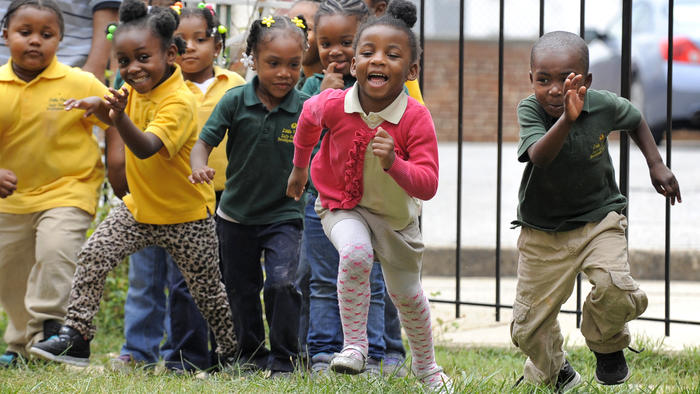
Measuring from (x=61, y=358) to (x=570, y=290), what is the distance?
88.4 inches

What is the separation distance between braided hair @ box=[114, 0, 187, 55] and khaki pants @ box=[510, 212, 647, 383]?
1921 millimetres

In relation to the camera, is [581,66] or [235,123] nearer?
[581,66]

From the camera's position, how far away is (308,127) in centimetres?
412

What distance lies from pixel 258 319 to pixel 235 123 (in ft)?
3.15

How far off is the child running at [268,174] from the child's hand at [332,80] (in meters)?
0.16

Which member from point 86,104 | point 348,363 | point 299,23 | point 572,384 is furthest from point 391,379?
point 299,23

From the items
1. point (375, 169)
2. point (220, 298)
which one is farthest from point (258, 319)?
point (375, 169)

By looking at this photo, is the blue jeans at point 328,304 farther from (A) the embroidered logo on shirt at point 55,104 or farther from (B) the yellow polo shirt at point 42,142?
(A) the embroidered logo on shirt at point 55,104

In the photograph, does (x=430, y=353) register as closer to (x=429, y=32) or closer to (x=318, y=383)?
(x=318, y=383)

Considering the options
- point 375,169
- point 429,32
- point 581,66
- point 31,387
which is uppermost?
point 429,32

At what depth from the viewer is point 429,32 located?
20.6 metres

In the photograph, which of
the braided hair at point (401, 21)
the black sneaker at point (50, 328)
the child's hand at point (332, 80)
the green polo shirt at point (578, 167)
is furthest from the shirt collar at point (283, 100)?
the black sneaker at point (50, 328)

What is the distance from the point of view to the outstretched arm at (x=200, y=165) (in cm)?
421

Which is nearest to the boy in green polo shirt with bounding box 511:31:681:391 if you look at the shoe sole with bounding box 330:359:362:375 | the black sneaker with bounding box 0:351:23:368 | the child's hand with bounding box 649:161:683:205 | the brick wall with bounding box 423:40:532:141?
the child's hand with bounding box 649:161:683:205
